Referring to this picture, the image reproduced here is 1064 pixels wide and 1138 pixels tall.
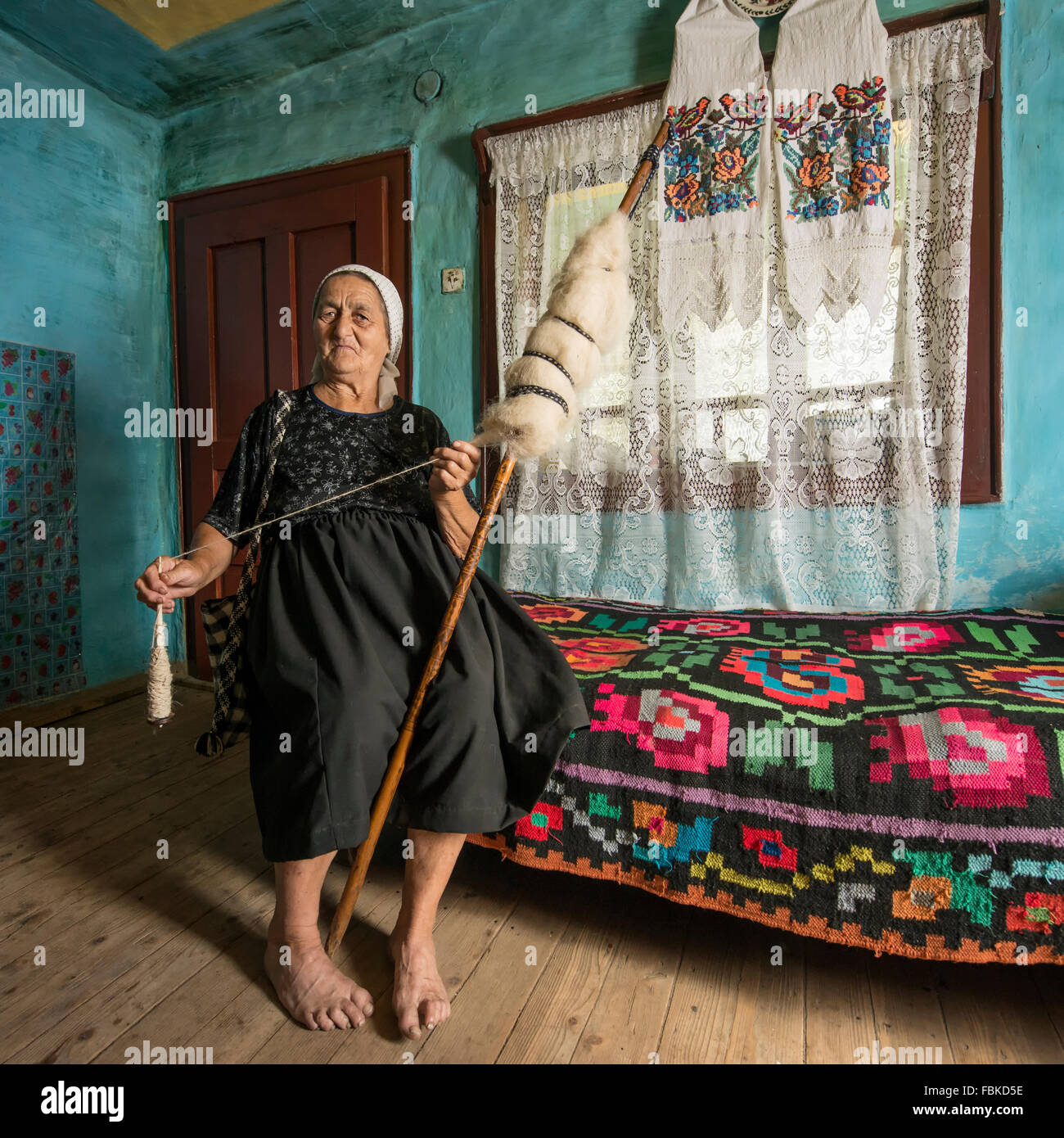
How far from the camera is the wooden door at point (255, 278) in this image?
2.76 meters

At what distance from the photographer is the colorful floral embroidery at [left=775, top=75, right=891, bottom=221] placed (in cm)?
192

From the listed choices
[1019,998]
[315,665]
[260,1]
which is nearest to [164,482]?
[260,1]

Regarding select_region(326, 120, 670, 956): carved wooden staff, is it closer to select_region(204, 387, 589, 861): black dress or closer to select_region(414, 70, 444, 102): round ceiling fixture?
select_region(204, 387, 589, 861): black dress

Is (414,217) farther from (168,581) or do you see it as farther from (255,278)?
(168,581)

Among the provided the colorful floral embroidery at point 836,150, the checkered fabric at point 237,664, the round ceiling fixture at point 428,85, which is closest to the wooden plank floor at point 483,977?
the checkered fabric at point 237,664

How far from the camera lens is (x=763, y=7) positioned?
2.07m

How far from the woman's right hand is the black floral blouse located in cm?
13

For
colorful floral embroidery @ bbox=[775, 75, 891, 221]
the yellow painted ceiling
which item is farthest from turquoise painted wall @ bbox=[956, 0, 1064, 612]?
the yellow painted ceiling

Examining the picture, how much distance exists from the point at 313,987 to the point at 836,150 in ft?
8.02

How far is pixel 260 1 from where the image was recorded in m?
2.50

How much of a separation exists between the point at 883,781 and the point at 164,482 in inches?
131

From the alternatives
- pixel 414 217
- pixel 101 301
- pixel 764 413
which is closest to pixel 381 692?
pixel 764 413

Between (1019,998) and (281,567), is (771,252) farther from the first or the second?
(1019,998)
